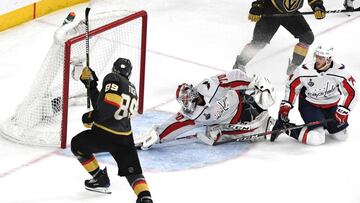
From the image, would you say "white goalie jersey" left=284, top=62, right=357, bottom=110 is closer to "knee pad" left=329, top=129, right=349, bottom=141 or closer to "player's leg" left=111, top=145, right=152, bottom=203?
"knee pad" left=329, top=129, right=349, bottom=141

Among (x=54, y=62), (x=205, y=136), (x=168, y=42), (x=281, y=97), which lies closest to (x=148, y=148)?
(x=205, y=136)

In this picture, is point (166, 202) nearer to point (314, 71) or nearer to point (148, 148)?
point (148, 148)

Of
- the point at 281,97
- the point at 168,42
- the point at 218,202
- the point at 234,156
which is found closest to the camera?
the point at 218,202

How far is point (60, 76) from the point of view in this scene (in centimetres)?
645

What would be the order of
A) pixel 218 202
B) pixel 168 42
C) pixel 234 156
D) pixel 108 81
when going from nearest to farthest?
1. pixel 108 81
2. pixel 218 202
3. pixel 234 156
4. pixel 168 42

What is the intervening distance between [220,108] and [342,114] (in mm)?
757

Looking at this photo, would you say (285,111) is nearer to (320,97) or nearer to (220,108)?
(320,97)

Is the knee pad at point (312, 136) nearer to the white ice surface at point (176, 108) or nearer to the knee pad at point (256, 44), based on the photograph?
the white ice surface at point (176, 108)

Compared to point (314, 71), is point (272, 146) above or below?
below

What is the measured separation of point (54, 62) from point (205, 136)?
1.03 meters

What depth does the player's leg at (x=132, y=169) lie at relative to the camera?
17.7 feet

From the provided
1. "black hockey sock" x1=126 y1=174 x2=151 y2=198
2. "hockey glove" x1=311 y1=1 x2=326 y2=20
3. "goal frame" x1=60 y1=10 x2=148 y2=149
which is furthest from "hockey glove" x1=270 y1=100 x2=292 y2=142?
"black hockey sock" x1=126 y1=174 x2=151 y2=198

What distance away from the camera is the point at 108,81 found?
5.38 m

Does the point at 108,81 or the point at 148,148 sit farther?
the point at 148,148
